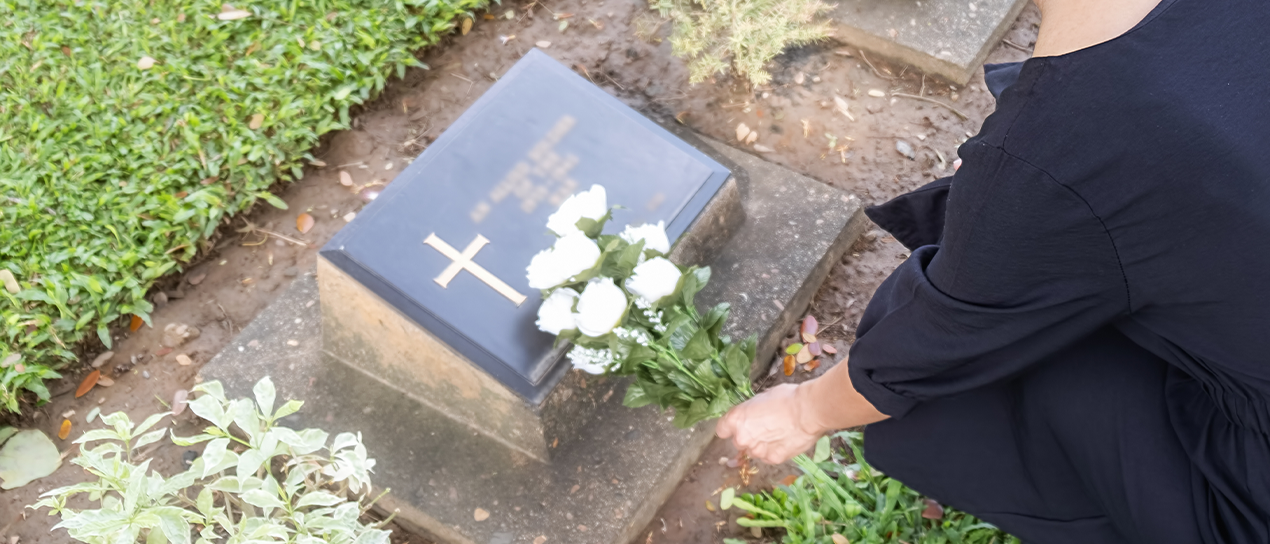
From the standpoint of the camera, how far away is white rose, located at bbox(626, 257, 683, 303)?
4.99 feet

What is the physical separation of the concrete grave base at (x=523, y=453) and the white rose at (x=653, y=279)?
1.71 feet

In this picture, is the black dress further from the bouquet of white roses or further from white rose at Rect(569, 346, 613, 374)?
white rose at Rect(569, 346, 613, 374)

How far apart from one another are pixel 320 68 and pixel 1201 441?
112 inches

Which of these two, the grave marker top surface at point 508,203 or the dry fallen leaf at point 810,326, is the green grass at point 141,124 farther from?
the dry fallen leaf at point 810,326

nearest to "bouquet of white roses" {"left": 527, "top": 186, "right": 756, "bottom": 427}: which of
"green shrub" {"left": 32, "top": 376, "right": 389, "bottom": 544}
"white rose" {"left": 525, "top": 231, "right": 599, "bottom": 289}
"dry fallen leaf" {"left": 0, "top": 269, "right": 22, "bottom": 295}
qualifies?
"white rose" {"left": 525, "top": 231, "right": 599, "bottom": 289}

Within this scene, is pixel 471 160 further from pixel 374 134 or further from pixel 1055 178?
pixel 1055 178

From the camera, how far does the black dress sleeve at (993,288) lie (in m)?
0.95

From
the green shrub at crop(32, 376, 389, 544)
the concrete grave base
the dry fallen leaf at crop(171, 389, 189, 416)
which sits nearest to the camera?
the green shrub at crop(32, 376, 389, 544)

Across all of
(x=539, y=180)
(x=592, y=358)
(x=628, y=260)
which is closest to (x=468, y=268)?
(x=539, y=180)

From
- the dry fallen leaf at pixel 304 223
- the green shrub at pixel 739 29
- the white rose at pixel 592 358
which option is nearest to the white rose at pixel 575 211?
the white rose at pixel 592 358

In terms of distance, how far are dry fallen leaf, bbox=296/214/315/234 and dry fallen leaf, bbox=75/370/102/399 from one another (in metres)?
0.74

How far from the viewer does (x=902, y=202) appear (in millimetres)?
1691

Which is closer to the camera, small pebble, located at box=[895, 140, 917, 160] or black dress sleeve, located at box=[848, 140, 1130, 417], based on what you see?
black dress sleeve, located at box=[848, 140, 1130, 417]

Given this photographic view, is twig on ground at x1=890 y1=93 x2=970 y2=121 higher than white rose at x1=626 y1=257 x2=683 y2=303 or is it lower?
lower
